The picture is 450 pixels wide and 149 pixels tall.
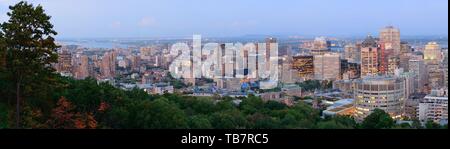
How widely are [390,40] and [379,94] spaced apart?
2.27 ft

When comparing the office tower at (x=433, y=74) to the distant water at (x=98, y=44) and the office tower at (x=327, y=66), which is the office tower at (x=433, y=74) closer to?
the office tower at (x=327, y=66)

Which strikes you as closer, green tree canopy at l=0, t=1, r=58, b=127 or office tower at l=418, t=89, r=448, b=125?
green tree canopy at l=0, t=1, r=58, b=127

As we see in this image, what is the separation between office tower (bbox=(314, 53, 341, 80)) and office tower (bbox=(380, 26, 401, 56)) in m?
0.60

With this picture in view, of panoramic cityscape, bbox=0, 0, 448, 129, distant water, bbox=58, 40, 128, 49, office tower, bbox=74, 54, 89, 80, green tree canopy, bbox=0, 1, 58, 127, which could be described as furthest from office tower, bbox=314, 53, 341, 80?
green tree canopy, bbox=0, 1, 58, 127

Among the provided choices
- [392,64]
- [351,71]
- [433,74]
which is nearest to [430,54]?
[433,74]

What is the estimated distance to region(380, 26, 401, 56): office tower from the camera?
5.27 m

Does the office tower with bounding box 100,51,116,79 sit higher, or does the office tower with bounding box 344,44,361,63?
the office tower with bounding box 344,44,361,63

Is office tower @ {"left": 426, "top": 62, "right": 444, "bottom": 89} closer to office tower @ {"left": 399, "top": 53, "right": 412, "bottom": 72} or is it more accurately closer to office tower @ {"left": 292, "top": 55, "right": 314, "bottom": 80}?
office tower @ {"left": 399, "top": 53, "right": 412, "bottom": 72}

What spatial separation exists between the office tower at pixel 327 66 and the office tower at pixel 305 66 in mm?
114

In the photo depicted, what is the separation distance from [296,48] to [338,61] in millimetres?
978

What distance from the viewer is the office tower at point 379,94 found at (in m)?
5.07

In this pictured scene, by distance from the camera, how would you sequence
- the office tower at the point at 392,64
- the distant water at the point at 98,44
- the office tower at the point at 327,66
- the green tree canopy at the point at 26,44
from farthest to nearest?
the office tower at the point at 327,66, the office tower at the point at 392,64, the distant water at the point at 98,44, the green tree canopy at the point at 26,44

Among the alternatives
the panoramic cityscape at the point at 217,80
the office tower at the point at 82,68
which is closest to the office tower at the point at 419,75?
the panoramic cityscape at the point at 217,80
